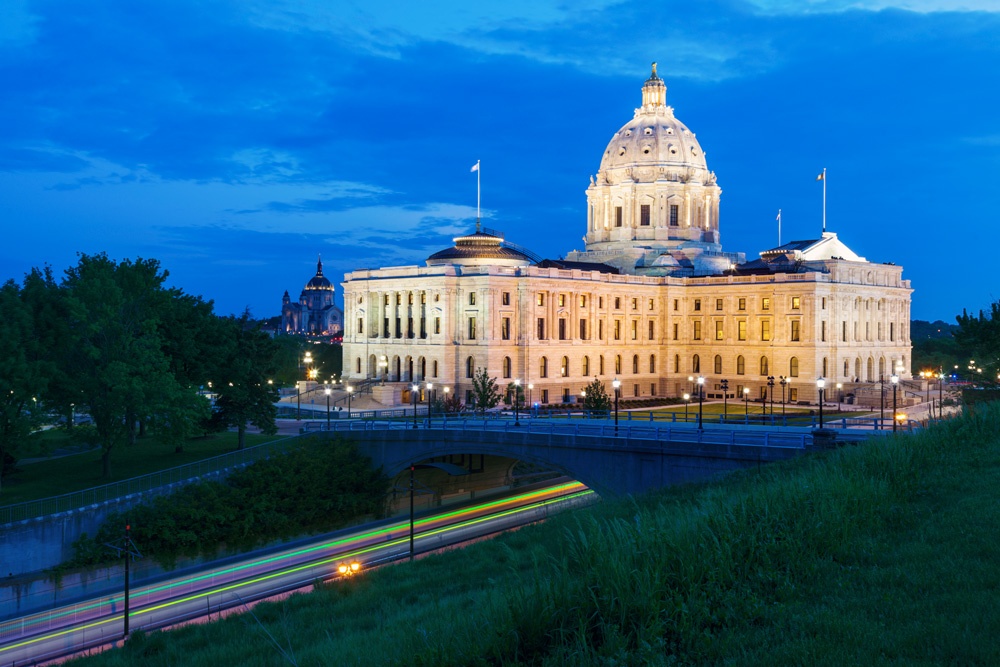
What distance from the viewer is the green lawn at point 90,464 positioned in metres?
47.2

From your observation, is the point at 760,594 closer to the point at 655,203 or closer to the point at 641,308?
the point at 641,308

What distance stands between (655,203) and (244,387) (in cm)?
7178

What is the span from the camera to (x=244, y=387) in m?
61.9

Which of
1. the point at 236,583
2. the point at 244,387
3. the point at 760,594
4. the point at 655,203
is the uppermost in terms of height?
the point at 655,203

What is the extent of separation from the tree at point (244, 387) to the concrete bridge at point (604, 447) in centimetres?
679

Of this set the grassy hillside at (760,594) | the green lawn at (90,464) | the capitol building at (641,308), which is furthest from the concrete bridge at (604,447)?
the capitol building at (641,308)

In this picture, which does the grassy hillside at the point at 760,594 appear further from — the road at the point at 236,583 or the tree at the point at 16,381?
the tree at the point at 16,381

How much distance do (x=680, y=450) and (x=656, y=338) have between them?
70.2m

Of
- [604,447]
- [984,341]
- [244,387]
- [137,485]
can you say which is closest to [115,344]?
[137,485]

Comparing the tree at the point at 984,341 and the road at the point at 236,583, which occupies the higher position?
the tree at the point at 984,341

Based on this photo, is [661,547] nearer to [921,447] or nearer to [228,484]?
[921,447]

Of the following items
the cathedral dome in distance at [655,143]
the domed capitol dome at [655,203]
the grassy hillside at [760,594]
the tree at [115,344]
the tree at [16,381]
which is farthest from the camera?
the cathedral dome in distance at [655,143]

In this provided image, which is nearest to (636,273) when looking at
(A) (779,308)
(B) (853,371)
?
(A) (779,308)

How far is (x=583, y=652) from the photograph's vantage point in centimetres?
1177
